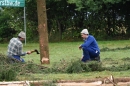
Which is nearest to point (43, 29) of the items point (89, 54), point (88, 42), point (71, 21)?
point (88, 42)

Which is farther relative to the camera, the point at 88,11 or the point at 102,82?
the point at 88,11

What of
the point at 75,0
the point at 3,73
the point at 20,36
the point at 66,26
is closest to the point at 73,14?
the point at 66,26

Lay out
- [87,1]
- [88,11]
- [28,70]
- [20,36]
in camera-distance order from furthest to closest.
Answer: [88,11] < [87,1] < [20,36] < [28,70]

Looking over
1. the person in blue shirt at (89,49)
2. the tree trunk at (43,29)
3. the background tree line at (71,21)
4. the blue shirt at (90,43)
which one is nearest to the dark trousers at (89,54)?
the person in blue shirt at (89,49)

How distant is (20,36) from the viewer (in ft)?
42.8

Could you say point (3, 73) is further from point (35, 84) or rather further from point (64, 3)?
point (64, 3)

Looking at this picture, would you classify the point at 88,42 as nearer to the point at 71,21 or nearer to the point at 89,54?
the point at 89,54

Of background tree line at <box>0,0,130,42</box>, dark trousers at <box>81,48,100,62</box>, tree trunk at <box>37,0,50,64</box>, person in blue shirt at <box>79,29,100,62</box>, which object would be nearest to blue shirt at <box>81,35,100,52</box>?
person in blue shirt at <box>79,29,100,62</box>

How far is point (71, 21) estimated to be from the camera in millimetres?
34156

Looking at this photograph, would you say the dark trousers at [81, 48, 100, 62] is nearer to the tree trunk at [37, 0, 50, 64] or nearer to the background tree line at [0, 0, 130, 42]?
the tree trunk at [37, 0, 50, 64]

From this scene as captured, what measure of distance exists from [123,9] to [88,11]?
9.27ft

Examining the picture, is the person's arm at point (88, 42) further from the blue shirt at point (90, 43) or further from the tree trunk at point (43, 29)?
the tree trunk at point (43, 29)

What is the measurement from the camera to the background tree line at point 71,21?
3312 cm

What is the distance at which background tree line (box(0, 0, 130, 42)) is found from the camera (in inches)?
1304
